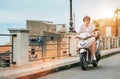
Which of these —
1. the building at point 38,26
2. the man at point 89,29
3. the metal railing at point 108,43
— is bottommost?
the metal railing at point 108,43

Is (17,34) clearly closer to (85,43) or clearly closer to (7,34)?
(7,34)

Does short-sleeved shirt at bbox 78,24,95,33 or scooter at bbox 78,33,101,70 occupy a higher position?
short-sleeved shirt at bbox 78,24,95,33

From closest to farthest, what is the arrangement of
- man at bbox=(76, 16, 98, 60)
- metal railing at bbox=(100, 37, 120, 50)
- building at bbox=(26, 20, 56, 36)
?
1. man at bbox=(76, 16, 98, 60)
2. metal railing at bbox=(100, 37, 120, 50)
3. building at bbox=(26, 20, 56, 36)

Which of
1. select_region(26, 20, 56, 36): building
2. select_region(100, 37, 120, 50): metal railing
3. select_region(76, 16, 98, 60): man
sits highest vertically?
select_region(26, 20, 56, 36): building

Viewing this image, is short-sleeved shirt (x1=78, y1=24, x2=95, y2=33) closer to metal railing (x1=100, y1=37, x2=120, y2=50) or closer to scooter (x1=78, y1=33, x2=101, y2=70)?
scooter (x1=78, y1=33, x2=101, y2=70)

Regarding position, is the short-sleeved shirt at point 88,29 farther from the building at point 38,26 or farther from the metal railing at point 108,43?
the building at point 38,26

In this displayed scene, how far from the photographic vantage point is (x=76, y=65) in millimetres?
13273

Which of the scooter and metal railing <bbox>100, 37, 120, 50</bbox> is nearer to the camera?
the scooter

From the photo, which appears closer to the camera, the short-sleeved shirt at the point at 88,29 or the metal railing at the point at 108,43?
the short-sleeved shirt at the point at 88,29

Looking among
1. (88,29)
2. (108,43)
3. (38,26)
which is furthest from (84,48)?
(38,26)

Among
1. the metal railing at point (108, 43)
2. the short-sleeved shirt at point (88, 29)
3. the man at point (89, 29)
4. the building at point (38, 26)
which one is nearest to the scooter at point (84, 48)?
the man at point (89, 29)

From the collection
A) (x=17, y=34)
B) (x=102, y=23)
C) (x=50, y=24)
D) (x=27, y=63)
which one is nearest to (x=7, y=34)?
(x=17, y=34)

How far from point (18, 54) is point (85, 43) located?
223 centimetres

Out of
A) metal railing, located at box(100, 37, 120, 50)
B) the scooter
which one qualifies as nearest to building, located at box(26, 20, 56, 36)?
metal railing, located at box(100, 37, 120, 50)
